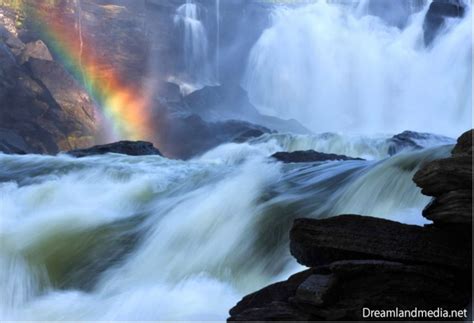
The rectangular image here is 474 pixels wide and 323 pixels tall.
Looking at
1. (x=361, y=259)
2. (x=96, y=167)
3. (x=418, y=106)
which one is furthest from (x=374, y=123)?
(x=361, y=259)

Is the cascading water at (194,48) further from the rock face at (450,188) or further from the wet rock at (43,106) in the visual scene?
the rock face at (450,188)

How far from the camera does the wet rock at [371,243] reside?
3908 millimetres

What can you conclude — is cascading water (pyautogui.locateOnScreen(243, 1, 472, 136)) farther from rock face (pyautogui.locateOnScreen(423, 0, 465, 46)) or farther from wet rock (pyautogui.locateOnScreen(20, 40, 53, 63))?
wet rock (pyautogui.locateOnScreen(20, 40, 53, 63))

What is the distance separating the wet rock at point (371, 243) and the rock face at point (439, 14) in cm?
3784

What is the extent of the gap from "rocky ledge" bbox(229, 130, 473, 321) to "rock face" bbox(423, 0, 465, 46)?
3765 centimetres

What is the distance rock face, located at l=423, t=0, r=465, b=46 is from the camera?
123ft

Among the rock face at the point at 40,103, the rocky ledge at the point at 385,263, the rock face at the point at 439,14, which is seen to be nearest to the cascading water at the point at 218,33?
the rock face at the point at 439,14

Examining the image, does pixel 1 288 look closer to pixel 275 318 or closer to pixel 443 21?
pixel 275 318

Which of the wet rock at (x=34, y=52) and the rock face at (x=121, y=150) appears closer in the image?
the rock face at (x=121, y=150)

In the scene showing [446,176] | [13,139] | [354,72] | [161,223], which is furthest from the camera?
[354,72]

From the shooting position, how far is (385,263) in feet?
12.5

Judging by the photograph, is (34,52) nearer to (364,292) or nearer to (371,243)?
(371,243)

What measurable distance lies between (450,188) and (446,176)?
0.33ft

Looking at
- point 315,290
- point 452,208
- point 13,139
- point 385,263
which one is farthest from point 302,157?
point 13,139
